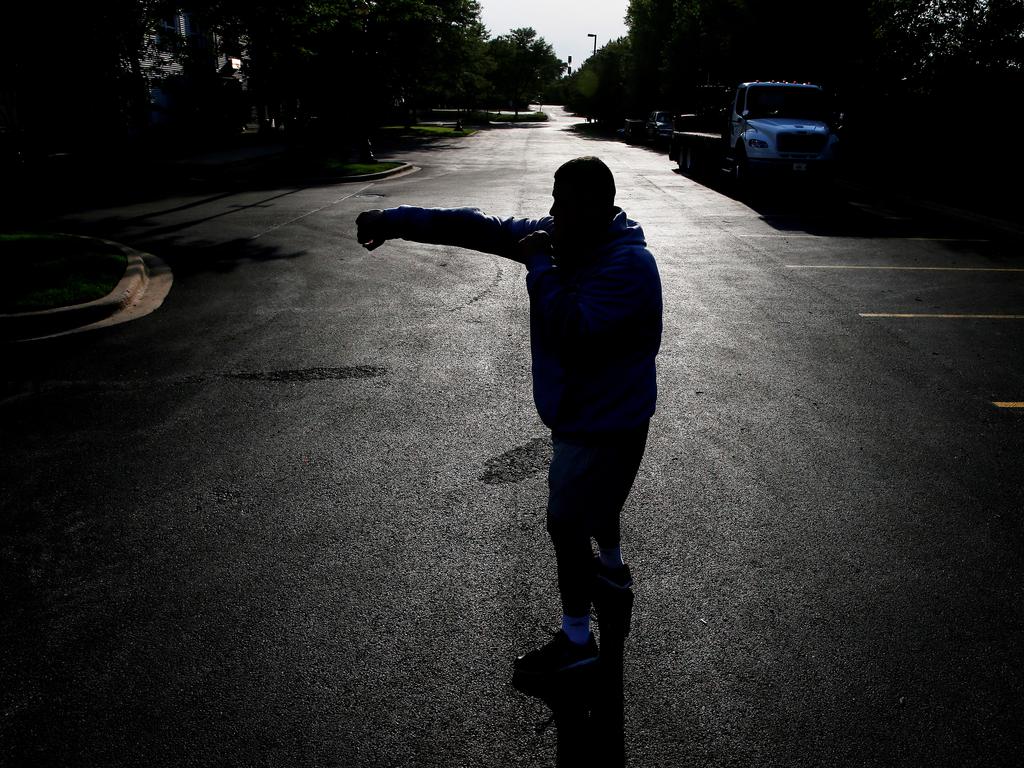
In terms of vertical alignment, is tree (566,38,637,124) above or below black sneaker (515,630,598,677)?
above

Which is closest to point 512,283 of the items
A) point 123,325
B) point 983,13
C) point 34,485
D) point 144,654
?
point 123,325

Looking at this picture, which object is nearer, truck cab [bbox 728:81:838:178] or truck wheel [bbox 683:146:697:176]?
truck cab [bbox 728:81:838:178]

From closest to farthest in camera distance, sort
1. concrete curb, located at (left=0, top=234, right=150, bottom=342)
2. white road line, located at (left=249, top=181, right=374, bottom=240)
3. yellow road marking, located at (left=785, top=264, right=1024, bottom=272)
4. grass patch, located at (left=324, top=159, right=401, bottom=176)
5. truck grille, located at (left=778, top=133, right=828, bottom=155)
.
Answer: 1. concrete curb, located at (left=0, top=234, right=150, bottom=342)
2. yellow road marking, located at (left=785, top=264, right=1024, bottom=272)
3. white road line, located at (left=249, top=181, right=374, bottom=240)
4. truck grille, located at (left=778, top=133, right=828, bottom=155)
5. grass patch, located at (left=324, top=159, right=401, bottom=176)

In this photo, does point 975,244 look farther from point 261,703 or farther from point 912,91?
point 261,703

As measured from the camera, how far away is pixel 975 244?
12.7m

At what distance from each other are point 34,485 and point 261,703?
2.59m

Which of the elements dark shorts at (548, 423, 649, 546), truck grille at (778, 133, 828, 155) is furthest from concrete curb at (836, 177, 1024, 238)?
dark shorts at (548, 423, 649, 546)

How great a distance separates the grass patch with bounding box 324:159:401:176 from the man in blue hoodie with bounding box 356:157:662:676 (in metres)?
19.2

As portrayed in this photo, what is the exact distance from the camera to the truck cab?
17.7m

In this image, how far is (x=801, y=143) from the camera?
17734 millimetres

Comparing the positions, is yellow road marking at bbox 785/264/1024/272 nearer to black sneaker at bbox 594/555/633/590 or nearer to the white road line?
the white road line

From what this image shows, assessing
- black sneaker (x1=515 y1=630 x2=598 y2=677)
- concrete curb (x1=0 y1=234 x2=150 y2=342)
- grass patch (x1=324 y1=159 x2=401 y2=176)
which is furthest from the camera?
grass patch (x1=324 y1=159 x2=401 y2=176)

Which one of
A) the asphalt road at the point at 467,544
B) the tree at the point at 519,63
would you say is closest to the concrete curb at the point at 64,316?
the asphalt road at the point at 467,544

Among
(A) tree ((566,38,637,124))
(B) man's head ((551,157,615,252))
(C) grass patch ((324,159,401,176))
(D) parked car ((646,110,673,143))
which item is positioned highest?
(A) tree ((566,38,637,124))
